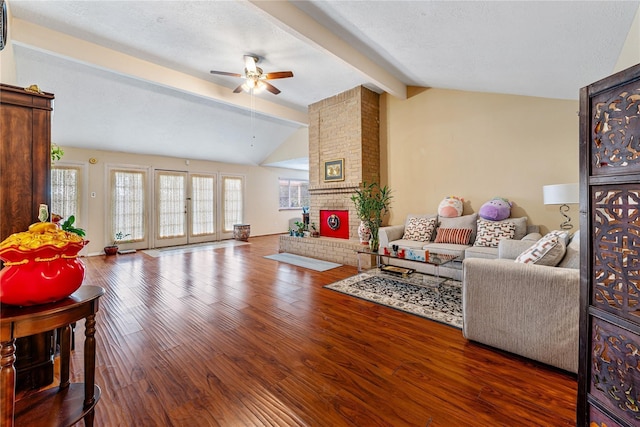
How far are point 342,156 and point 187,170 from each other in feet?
14.8

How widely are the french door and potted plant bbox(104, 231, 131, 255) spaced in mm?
702

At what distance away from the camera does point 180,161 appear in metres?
7.09

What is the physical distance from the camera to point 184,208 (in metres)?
7.20

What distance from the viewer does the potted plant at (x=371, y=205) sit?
4.38 m

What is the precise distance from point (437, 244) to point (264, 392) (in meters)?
3.10

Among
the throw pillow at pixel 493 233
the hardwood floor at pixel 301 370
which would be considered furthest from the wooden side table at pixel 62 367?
the throw pillow at pixel 493 233

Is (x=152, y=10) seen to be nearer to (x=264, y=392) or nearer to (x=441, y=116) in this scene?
(x=264, y=392)

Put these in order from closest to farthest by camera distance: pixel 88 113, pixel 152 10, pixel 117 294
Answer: pixel 152 10 → pixel 117 294 → pixel 88 113

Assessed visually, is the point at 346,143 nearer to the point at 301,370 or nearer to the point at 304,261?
the point at 304,261

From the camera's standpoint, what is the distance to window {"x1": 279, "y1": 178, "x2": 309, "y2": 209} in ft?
31.0

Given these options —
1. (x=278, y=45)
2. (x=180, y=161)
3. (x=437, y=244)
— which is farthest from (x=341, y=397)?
(x=180, y=161)

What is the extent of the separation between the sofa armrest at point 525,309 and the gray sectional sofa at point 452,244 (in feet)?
4.86

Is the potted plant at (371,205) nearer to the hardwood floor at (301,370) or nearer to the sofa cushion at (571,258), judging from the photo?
the hardwood floor at (301,370)

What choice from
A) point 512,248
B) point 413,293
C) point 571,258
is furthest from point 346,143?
point 571,258
